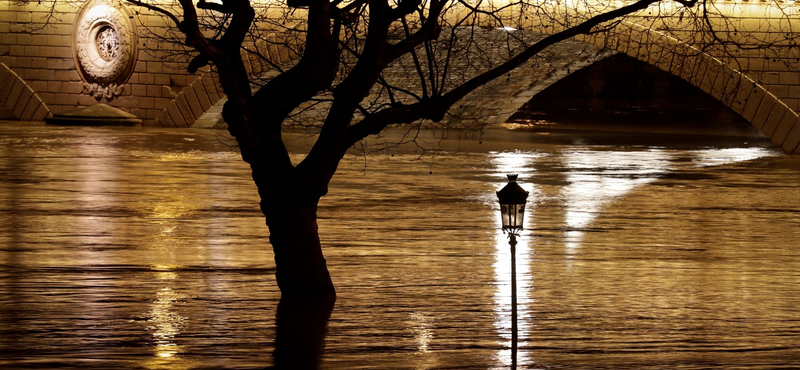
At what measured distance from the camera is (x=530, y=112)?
38344 millimetres

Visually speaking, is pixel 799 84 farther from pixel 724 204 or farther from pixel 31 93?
pixel 31 93

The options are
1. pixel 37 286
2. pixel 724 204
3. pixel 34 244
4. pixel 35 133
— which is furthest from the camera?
pixel 35 133

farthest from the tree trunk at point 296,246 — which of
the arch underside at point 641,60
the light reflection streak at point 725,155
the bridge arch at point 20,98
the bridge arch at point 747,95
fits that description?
the bridge arch at point 20,98

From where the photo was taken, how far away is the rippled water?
7.70 meters

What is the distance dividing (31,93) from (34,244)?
65.8ft

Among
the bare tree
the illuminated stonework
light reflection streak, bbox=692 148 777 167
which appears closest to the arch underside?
light reflection streak, bbox=692 148 777 167

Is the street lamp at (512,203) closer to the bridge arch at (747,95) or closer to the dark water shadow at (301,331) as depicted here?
the dark water shadow at (301,331)

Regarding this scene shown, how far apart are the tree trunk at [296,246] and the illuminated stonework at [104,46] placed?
2021 centimetres

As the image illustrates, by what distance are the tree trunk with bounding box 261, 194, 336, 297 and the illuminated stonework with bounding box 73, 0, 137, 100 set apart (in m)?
20.2

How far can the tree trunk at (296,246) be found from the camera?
8.84 meters

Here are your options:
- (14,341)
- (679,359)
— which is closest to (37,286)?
(14,341)

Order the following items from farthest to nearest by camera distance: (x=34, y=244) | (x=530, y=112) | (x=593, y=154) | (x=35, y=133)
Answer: (x=530, y=112)
(x=35, y=133)
(x=593, y=154)
(x=34, y=244)

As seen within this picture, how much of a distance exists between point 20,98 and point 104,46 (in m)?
2.85

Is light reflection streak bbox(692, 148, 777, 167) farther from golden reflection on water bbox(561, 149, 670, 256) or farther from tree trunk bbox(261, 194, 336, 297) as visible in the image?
tree trunk bbox(261, 194, 336, 297)
